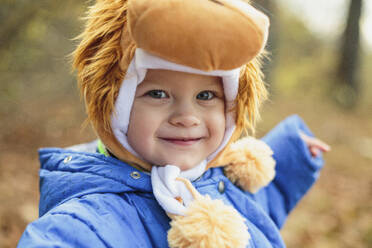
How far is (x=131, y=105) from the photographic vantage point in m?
1.21

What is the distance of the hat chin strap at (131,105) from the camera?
1.11 metres

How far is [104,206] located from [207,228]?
0.36 metres

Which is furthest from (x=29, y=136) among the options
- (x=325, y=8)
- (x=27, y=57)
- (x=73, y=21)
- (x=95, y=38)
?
(x=325, y=8)

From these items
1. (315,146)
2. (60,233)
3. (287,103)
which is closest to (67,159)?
(60,233)

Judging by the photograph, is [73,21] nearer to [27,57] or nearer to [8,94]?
[27,57]

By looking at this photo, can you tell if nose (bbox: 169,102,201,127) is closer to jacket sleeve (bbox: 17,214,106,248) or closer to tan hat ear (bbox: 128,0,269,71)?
tan hat ear (bbox: 128,0,269,71)

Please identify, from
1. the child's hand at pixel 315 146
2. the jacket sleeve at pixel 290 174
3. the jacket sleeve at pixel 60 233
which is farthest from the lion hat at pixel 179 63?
the child's hand at pixel 315 146

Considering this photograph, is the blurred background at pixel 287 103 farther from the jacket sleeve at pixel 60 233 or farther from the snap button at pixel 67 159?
the jacket sleeve at pixel 60 233

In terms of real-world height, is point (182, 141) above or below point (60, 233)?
above

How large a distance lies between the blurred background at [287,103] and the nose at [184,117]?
1.81 feet

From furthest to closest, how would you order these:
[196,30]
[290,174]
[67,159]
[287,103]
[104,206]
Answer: [287,103] → [290,174] → [67,159] → [104,206] → [196,30]

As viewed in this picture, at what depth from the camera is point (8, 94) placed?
3.13 metres

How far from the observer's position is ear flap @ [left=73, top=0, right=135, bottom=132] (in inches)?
47.1

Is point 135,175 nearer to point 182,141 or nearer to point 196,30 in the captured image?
point 182,141
